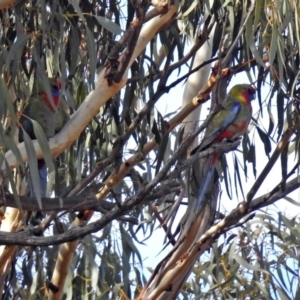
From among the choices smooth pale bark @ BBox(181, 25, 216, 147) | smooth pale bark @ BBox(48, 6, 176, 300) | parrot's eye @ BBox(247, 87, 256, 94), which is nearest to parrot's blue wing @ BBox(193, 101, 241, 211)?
smooth pale bark @ BBox(181, 25, 216, 147)

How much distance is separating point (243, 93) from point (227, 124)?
13.4 inches

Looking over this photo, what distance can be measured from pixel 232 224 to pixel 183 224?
234mm

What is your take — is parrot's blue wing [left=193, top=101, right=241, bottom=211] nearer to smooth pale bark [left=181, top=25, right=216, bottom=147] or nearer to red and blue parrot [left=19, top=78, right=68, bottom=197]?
smooth pale bark [left=181, top=25, right=216, bottom=147]

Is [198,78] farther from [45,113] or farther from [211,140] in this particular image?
[45,113]

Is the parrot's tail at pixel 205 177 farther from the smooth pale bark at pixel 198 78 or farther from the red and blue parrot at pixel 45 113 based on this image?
the red and blue parrot at pixel 45 113

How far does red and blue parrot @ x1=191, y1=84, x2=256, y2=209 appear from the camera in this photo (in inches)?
105

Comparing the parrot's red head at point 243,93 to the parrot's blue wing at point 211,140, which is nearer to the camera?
the parrot's blue wing at point 211,140

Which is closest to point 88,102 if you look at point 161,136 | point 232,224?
point 161,136

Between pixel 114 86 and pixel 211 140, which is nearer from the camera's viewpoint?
pixel 114 86

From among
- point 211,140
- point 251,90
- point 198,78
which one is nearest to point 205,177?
point 211,140

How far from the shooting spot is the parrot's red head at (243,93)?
9.97 ft

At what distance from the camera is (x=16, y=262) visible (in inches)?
128

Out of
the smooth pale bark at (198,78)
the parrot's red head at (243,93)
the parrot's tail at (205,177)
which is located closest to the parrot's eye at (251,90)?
the parrot's red head at (243,93)

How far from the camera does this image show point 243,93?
3086 mm
